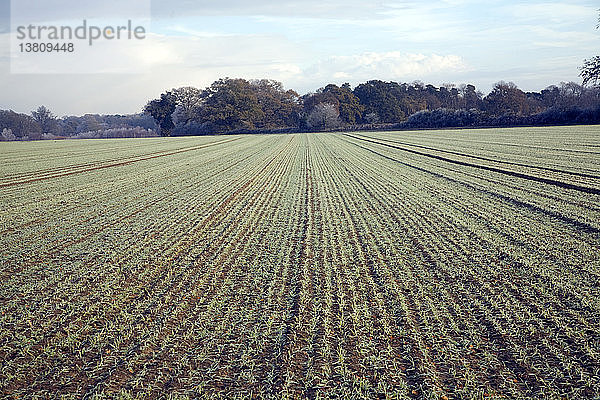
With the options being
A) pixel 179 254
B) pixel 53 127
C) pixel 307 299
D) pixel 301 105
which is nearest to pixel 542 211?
pixel 307 299

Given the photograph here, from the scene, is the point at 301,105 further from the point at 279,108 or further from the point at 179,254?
the point at 179,254

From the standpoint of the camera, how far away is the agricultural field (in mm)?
4293

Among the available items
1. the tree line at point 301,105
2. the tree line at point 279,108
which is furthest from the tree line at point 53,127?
the tree line at point 301,105

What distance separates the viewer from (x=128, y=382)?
4289 millimetres

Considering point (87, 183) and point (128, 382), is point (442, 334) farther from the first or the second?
point (87, 183)

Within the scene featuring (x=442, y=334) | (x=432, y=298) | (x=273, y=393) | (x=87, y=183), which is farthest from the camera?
(x=87, y=183)

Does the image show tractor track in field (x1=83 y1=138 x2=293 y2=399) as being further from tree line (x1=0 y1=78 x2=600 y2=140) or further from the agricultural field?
tree line (x1=0 y1=78 x2=600 y2=140)

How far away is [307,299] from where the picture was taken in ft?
20.2

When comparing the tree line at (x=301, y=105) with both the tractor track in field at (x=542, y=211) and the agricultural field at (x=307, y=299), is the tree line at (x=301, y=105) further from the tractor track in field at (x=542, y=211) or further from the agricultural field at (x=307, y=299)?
the agricultural field at (x=307, y=299)

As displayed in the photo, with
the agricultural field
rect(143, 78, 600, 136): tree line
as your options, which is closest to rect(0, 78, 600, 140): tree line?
rect(143, 78, 600, 136): tree line

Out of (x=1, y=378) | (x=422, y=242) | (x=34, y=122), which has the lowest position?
(x=1, y=378)

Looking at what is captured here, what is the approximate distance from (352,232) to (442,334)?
4.80 m

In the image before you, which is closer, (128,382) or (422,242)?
(128,382)

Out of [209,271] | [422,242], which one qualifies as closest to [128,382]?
[209,271]
